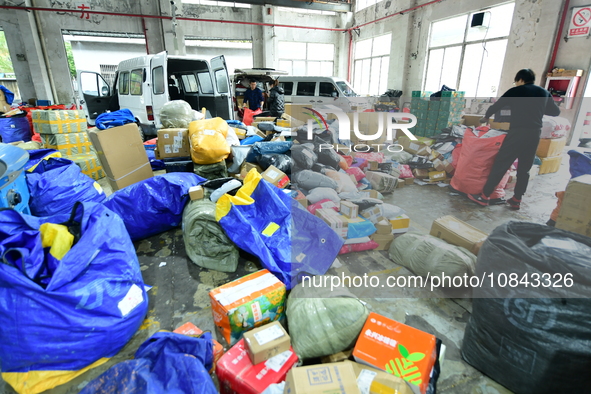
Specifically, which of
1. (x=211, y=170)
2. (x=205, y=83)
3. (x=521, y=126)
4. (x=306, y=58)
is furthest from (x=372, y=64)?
(x=211, y=170)

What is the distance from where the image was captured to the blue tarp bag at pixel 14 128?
5.27 m

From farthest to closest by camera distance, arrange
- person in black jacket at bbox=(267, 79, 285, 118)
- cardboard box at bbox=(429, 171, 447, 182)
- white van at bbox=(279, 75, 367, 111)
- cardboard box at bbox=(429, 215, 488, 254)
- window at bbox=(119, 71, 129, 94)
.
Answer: white van at bbox=(279, 75, 367, 111), person in black jacket at bbox=(267, 79, 285, 118), window at bbox=(119, 71, 129, 94), cardboard box at bbox=(429, 171, 447, 182), cardboard box at bbox=(429, 215, 488, 254)

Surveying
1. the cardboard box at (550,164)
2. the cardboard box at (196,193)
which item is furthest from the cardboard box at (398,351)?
the cardboard box at (550,164)

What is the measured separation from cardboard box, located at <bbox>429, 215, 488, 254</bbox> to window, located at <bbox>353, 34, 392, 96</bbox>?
10.1m

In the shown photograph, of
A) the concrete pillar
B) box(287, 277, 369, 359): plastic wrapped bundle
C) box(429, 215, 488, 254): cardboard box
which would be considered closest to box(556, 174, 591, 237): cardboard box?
box(429, 215, 488, 254): cardboard box

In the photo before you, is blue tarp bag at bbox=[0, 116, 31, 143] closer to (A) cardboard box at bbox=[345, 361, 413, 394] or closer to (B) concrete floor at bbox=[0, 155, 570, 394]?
(B) concrete floor at bbox=[0, 155, 570, 394]

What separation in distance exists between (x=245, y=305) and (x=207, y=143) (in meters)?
2.01

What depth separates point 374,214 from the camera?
245cm

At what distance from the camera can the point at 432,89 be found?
9375 mm

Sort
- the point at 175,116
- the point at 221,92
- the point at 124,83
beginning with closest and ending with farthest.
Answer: the point at 175,116 < the point at 221,92 < the point at 124,83

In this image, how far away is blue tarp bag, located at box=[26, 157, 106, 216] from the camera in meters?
2.32

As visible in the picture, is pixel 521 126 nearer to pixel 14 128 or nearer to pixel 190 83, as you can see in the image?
pixel 190 83

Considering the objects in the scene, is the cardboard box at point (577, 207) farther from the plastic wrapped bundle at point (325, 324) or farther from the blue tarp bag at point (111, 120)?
the blue tarp bag at point (111, 120)

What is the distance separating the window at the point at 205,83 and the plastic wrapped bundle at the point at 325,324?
531 cm
